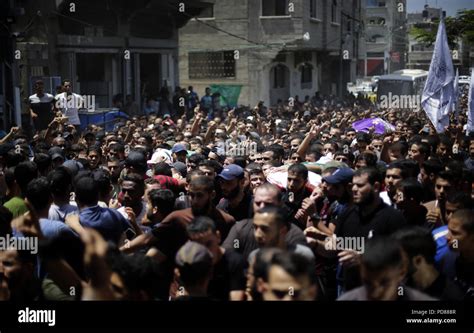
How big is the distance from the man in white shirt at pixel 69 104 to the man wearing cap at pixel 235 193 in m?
6.51

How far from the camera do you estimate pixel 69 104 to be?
12.0 m

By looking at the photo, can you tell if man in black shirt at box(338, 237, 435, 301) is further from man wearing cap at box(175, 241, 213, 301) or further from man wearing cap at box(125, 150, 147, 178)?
man wearing cap at box(125, 150, 147, 178)

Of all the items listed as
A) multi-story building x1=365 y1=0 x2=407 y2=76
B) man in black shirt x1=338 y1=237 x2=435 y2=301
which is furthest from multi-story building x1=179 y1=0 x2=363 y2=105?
man in black shirt x1=338 y1=237 x2=435 y2=301

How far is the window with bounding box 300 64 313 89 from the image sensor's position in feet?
97.1

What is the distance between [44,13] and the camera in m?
15.8

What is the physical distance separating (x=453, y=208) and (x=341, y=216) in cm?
79

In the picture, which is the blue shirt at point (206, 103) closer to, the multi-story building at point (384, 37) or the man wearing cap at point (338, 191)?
the man wearing cap at point (338, 191)

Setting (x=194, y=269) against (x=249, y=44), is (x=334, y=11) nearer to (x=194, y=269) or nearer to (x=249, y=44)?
(x=249, y=44)

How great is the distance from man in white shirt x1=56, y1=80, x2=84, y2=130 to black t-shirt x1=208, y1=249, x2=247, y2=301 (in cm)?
810

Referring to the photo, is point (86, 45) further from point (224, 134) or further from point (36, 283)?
point (36, 283)

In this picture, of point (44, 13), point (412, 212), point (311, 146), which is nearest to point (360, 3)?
point (44, 13)

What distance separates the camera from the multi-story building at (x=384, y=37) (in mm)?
41125

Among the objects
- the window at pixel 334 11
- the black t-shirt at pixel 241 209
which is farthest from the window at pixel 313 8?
the black t-shirt at pixel 241 209

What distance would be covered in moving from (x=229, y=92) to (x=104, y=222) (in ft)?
70.8
